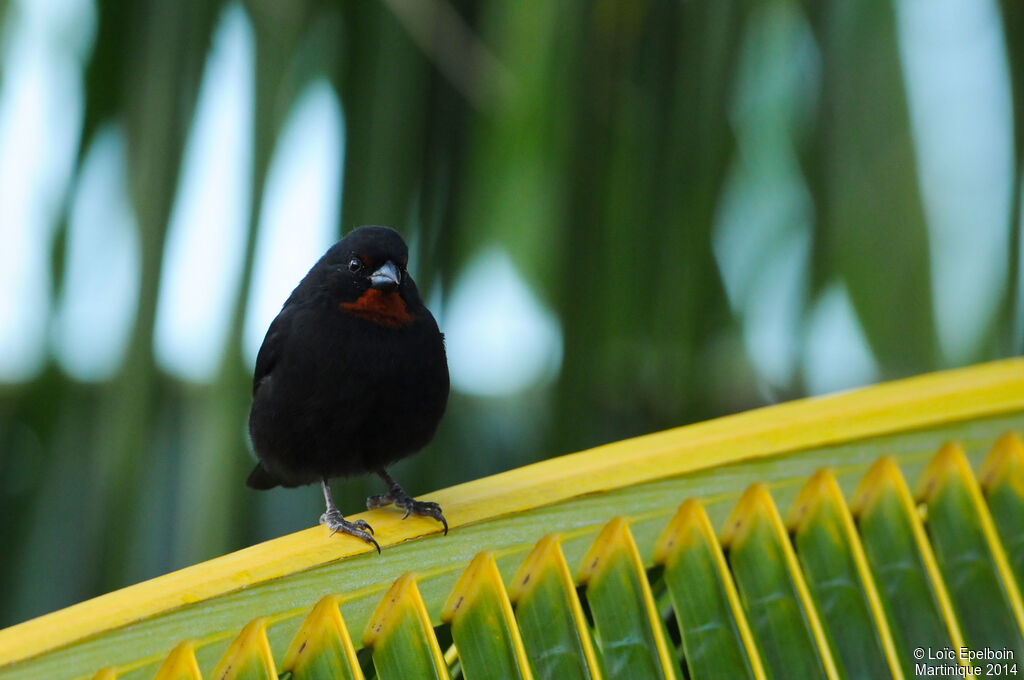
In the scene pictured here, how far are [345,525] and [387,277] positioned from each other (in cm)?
55

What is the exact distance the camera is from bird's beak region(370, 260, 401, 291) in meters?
2.12

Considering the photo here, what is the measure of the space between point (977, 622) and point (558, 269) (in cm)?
104

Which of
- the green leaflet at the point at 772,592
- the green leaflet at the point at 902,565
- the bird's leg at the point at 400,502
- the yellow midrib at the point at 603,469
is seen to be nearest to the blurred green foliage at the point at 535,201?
the bird's leg at the point at 400,502

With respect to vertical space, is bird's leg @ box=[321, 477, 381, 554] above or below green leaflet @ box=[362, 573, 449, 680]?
above

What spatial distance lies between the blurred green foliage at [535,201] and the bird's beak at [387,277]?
163 millimetres

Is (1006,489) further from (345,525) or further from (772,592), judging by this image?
(345,525)

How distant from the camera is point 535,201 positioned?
216cm

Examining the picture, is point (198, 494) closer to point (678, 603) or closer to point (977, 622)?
point (678, 603)

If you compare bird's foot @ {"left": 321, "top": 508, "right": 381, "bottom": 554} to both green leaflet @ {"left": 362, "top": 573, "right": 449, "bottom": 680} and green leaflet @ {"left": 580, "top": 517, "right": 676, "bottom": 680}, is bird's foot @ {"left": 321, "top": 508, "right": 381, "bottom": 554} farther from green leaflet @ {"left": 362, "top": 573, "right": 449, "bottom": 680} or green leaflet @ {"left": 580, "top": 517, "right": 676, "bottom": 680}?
green leaflet @ {"left": 580, "top": 517, "right": 676, "bottom": 680}

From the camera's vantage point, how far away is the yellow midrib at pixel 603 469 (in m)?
1.29

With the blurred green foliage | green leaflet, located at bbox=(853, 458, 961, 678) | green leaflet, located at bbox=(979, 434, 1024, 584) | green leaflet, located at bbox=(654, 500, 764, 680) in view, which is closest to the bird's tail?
the blurred green foliage

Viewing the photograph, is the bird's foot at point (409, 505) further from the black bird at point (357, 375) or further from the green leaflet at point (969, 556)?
the green leaflet at point (969, 556)

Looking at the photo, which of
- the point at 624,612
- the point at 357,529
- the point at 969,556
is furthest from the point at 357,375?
the point at 969,556

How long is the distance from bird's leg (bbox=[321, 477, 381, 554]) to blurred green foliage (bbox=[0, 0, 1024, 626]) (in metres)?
0.18
